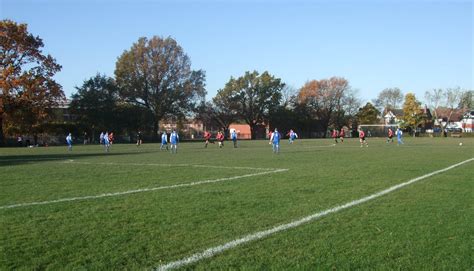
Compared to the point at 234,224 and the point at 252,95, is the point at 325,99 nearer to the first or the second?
the point at 252,95

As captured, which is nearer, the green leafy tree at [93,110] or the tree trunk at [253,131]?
the green leafy tree at [93,110]

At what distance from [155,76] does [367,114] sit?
6167cm

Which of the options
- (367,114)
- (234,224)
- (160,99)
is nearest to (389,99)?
(367,114)

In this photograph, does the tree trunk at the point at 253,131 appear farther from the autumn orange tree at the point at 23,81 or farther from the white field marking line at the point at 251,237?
the white field marking line at the point at 251,237

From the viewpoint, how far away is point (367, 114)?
115625 millimetres

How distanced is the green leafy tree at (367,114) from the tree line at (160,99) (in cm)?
25

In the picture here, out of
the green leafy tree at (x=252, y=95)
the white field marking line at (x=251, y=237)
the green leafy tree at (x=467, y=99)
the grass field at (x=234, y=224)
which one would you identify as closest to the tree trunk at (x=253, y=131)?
the green leafy tree at (x=252, y=95)

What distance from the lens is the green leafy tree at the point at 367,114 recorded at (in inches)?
4506

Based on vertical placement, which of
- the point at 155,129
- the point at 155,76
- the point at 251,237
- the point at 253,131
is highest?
the point at 155,76

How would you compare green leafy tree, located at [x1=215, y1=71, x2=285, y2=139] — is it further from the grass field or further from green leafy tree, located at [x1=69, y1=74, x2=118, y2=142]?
the grass field

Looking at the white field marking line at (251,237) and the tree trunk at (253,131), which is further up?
the tree trunk at (253,131)

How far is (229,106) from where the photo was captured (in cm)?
9388

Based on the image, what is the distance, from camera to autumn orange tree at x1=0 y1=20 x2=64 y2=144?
162 ft

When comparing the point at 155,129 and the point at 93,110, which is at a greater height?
the point at 93,110
